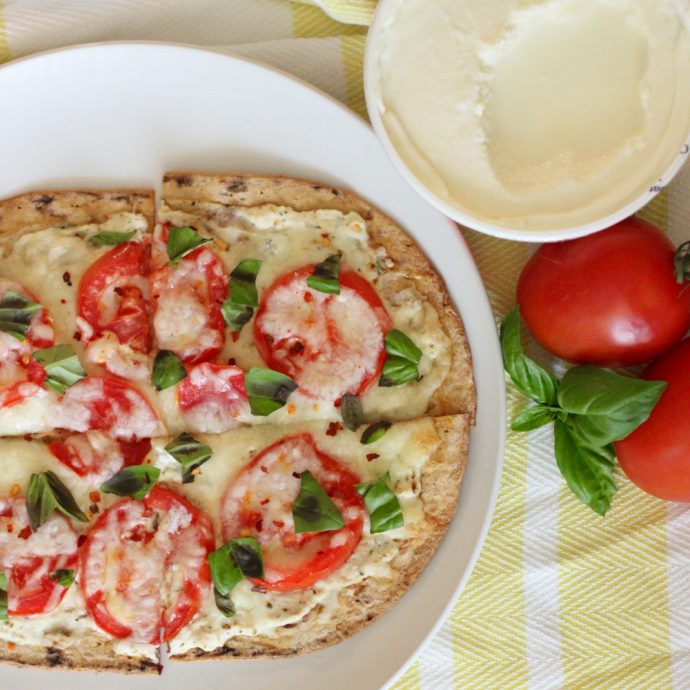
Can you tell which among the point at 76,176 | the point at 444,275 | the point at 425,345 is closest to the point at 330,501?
the point at 425,345

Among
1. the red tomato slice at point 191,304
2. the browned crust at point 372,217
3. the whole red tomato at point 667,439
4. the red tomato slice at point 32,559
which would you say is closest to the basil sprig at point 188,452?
the red tomato slice at point 191,304

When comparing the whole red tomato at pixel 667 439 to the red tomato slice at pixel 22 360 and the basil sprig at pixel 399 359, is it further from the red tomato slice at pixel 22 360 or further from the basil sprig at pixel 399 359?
the red tomato slice at pixel 22 360

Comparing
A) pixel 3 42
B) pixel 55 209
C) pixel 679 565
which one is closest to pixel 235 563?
pixel 55 209

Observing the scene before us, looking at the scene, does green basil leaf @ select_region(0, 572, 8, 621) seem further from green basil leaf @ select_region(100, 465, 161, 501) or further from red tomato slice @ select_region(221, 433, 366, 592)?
red tomato slice @ select_region(221, 433, 366, 592)

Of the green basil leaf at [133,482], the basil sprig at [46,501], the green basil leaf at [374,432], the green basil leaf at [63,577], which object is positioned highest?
the green basil leaf at [374,432]

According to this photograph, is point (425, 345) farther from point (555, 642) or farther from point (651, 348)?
point (555, 642)

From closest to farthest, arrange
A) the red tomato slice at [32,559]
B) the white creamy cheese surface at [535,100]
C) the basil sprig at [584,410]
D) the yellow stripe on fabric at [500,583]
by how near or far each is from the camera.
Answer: the white creamy cheese surface at [535,100], the basil sprig at [584,410], the red tomato slice at [32,559], the yellow stripe on fabric at [500,583]

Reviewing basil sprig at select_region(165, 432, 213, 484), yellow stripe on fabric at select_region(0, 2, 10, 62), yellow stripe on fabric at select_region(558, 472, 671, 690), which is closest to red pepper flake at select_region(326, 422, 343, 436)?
basil sprig at select_region(165, 432, 213, 484)
